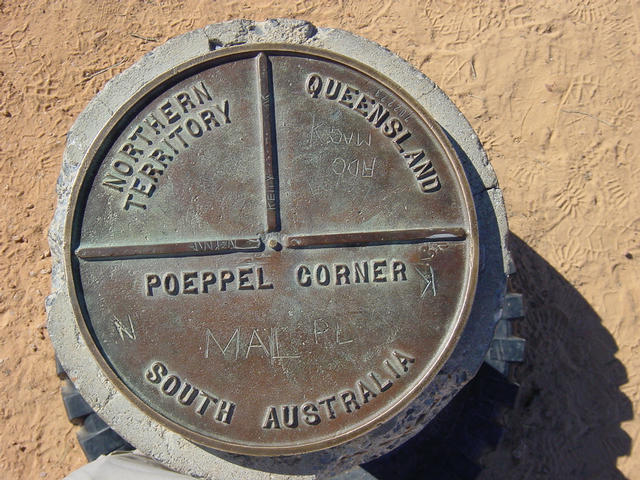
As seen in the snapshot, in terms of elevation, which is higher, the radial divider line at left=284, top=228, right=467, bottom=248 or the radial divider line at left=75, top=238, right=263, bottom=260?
the radial divider line at left=284, top=228, right=467, bottom=248

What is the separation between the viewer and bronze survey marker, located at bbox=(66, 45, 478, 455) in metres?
2.43

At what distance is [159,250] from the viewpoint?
2463mm

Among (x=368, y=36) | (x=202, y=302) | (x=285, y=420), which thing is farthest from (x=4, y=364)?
(x=368, y=36)

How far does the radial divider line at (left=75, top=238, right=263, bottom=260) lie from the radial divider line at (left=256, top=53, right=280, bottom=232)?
0.63 feet

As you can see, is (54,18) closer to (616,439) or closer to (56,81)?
(56,81)

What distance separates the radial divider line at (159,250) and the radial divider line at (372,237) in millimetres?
264

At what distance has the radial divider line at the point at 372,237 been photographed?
2508 mm

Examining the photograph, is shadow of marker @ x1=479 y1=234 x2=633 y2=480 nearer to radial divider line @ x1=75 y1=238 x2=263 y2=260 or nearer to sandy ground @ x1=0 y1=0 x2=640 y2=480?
sandy ground @ x1=0 y1=0 x2=640 y2=480

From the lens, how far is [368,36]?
4.07 m

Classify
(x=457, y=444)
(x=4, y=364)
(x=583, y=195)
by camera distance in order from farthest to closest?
(x=583, y=195) < (x=4, y=364) < (x=457, y=444)

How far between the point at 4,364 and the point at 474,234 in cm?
292

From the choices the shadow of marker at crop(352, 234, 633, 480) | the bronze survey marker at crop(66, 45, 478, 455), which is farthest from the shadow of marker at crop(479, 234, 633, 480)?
the bronze survey marker at crop(66, 45, 478, 455)

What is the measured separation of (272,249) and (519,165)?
2.21 meters

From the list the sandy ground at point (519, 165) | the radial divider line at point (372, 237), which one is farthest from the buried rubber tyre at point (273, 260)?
the sandy ground at point (519, 165)
